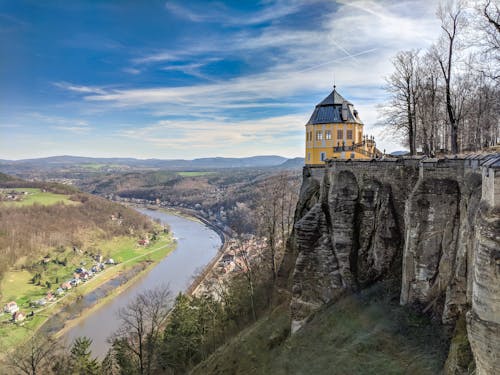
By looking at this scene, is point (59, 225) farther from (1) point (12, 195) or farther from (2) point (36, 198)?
(1) point (12, 195)

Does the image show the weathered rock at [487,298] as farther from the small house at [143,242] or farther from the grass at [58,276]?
the small house at [143,242]

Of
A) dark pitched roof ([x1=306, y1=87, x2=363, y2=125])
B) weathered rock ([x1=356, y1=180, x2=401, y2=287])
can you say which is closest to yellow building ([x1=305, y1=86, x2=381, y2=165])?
dark pitched roof ([x1=306, y1=87, x2=363, y2=125])

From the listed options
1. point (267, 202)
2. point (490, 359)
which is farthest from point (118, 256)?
point (490, 359)

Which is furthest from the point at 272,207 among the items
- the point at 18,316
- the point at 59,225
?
the point at 59,225

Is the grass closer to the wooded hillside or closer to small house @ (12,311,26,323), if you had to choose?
small house @ (12,311,26,323)

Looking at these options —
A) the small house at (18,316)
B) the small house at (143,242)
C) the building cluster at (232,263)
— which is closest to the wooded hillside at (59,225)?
the small house at (143,242)

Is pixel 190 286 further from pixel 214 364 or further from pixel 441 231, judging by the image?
pixel 441 231

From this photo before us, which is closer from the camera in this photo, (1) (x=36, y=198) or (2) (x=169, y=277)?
(2) (x=169, y=277)
